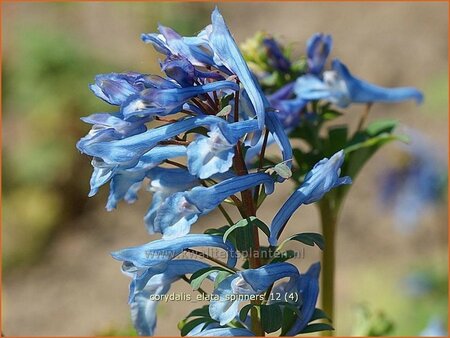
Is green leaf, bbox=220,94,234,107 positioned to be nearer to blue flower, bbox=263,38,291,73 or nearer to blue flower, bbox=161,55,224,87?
blue flower, bbox=161,55,224,87

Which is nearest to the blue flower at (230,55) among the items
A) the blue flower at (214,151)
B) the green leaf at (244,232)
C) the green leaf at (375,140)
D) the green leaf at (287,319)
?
the blue flower at (214,151)

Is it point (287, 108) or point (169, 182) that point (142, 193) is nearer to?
point (287, 108)

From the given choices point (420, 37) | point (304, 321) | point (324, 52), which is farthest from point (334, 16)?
point (304, 321)

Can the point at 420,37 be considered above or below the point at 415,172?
above

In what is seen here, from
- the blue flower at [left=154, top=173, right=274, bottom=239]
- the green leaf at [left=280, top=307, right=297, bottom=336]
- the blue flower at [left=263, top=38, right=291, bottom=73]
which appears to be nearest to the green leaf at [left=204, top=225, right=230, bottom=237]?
the blue flower at [left=154, top=173, right=274, bottom=239]

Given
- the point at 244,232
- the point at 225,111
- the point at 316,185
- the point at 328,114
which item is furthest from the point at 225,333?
the point at 328,114

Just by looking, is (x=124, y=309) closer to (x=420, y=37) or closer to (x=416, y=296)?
(x=416, y=296)
